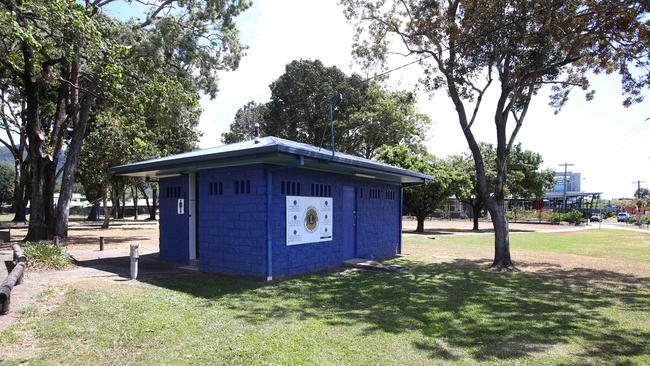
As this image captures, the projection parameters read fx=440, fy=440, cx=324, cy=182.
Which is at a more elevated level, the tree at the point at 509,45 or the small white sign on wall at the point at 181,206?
the tree at the point at 509,45

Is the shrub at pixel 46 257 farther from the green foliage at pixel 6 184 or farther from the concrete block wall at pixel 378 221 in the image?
the green foliage at pixel 6 184

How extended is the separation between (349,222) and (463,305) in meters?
6.15

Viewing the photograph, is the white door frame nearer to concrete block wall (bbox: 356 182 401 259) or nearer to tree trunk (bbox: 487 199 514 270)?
concrete block wall (bbox: 356 182 401 259)

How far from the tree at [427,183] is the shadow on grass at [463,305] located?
16333 millimetres

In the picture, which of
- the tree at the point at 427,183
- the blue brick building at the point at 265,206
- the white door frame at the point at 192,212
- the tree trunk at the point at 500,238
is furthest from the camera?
the tree at the point at 427,183

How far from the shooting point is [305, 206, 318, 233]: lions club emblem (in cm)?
1183

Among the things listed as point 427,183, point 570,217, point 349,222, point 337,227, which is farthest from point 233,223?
point 570,217

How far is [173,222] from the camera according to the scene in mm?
13812

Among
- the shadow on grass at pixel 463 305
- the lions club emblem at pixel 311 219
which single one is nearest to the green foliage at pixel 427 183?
the shadow on grass at pixel 463 305

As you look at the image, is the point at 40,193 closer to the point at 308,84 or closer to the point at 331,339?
the point at 331,339

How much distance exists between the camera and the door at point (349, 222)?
45.1ft

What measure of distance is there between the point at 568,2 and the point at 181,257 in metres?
13.1

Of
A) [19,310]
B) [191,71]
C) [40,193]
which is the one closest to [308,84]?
[191,71]

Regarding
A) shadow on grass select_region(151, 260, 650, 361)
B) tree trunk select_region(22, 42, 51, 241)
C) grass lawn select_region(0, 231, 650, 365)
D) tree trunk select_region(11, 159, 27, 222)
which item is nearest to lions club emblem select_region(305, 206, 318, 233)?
shadow on grass select_region(151, 260, 650, 361)
